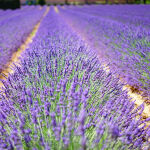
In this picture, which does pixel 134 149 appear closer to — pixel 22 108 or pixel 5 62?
pixel 22 108

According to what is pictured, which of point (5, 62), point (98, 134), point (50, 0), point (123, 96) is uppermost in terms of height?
point (50, 0)

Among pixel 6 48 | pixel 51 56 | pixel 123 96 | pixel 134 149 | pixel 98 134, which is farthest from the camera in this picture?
pixel 6 48

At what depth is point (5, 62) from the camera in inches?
154

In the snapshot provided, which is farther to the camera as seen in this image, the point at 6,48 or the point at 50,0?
the point at 50,0

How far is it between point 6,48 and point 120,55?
2.73 metres

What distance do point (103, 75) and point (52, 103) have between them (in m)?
0.87

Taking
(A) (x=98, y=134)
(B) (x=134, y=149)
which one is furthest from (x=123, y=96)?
(A) (x=98, y=134)

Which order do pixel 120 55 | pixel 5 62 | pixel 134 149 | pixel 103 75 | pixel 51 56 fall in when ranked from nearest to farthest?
1. pixel 134 149
2. pixel 103 75
3. pixel 51 56
4. pixel 120 55
5. pixel 5 62

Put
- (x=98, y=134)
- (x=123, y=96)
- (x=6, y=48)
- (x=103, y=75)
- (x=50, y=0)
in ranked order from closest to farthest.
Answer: (x=98, y=134) < (x=123, y=96) < (x=103, y=75) < (x=6, y=48) < (x=50, y=0)

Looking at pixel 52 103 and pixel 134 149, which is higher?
pixel 52 103

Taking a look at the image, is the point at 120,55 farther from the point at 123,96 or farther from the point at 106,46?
the point at 123,96

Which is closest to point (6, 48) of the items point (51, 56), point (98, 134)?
point (51, 56)

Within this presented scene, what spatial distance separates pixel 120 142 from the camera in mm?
1082

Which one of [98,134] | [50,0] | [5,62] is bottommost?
[5,62]
